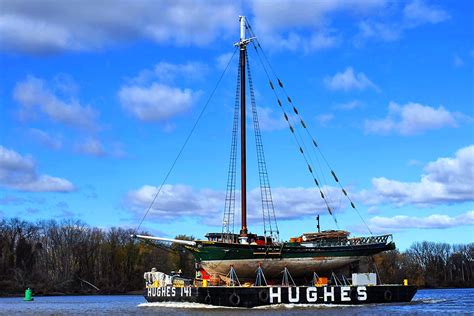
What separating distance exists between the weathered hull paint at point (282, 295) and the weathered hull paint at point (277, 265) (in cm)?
303

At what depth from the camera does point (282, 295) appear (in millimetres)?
55656

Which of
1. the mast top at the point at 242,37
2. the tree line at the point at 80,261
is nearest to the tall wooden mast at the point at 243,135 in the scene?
the mast top at the point at 242,37

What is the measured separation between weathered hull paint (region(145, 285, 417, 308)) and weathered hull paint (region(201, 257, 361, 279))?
9.96 feet

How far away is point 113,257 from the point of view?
5320 inches

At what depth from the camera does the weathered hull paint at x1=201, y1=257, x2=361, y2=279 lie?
58.2 metres

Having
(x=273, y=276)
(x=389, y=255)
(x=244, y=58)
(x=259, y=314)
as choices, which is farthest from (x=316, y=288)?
(x=389, y=255)

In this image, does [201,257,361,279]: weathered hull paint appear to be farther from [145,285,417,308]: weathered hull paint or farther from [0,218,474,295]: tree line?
[0,218,474,295]: tree line

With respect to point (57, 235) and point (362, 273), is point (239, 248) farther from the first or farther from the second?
point (57, 235)

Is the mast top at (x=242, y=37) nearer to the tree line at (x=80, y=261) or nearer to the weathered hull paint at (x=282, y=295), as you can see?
the weathered hull paint at (x=282, y=295)

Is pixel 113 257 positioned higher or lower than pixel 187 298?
higher

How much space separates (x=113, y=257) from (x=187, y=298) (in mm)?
80790

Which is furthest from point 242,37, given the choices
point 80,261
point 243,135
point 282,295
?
point 80,261

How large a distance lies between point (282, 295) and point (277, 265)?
12.0 ft

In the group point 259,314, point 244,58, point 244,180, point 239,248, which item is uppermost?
point 244,58
